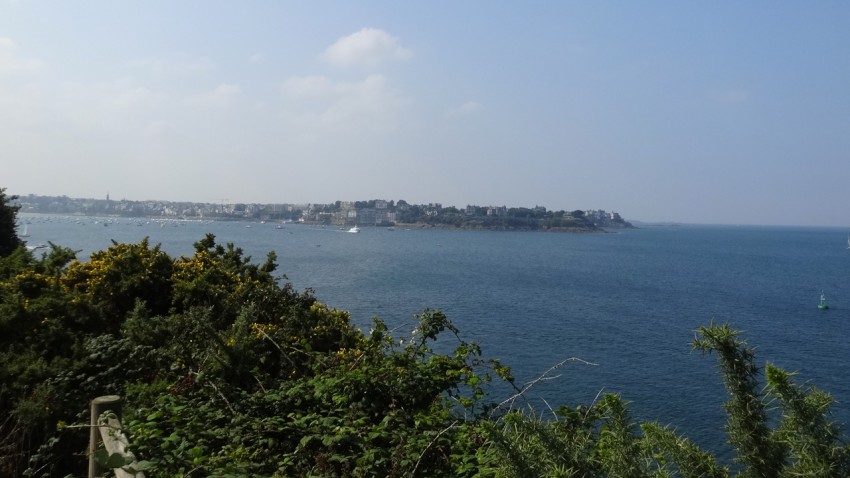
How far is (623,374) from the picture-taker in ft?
74.5

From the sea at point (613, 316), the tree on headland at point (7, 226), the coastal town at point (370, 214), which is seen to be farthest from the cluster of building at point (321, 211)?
the tree on headland at point (7, 226)

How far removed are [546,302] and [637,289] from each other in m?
13.4

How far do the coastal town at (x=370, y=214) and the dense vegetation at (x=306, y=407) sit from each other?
15907 cm

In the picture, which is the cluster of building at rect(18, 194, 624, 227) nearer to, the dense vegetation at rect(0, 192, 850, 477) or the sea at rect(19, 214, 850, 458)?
the sea at rect(19, 214, 850, 458)

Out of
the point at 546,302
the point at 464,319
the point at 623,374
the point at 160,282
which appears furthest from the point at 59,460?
the point at 546,302

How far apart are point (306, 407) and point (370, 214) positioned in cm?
17393

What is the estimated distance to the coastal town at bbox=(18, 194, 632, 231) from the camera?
169875 millimetres

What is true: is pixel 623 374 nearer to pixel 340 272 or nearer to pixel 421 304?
pixel 421 304

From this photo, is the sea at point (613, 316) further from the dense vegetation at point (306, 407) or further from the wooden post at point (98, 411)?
the wooden post at point (98, 411)

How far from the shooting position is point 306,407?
16.5 feet

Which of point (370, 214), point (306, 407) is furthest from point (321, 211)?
point (306, 407)

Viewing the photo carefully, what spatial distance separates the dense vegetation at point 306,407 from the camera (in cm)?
202

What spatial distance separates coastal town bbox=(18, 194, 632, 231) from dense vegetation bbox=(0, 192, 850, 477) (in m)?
159

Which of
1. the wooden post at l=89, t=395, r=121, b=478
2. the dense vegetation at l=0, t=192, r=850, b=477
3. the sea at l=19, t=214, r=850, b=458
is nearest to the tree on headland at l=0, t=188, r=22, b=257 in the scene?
the sea at l=19, t=214, r=850, b=458
